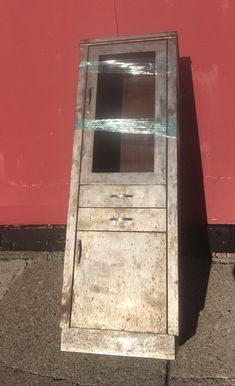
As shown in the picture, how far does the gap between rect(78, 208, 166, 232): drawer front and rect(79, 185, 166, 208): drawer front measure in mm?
34

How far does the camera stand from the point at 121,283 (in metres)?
2.89

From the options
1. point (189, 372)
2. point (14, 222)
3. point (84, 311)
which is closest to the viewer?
point (189, 372)

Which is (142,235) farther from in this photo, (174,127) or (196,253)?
(196,253)

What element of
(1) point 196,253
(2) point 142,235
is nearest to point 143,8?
(2) point 142,235

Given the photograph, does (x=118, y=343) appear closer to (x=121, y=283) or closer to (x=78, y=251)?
(x=121, y=283)

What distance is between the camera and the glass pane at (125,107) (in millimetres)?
3237

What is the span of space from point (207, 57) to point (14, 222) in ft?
7.31

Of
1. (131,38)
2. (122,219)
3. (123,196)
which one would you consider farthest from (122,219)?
(131,38)

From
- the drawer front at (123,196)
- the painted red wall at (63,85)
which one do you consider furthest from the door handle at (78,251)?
the painted red wall at (63,85)

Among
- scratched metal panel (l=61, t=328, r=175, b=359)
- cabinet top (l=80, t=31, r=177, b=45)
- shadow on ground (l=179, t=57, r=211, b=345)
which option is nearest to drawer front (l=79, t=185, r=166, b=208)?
shadow on ground (l=179, t=57, r=211, b=345)

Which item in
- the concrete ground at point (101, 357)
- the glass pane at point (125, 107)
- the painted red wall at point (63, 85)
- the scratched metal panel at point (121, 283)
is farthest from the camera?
the painted red wall at point (63, 85)

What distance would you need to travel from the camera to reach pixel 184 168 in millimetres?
3693

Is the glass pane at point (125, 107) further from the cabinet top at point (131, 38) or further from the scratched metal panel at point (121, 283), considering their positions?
the scratched metal panel at point (121, 283)

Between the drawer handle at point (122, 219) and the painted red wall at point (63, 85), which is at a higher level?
the painted red wall at point (63, 85)
